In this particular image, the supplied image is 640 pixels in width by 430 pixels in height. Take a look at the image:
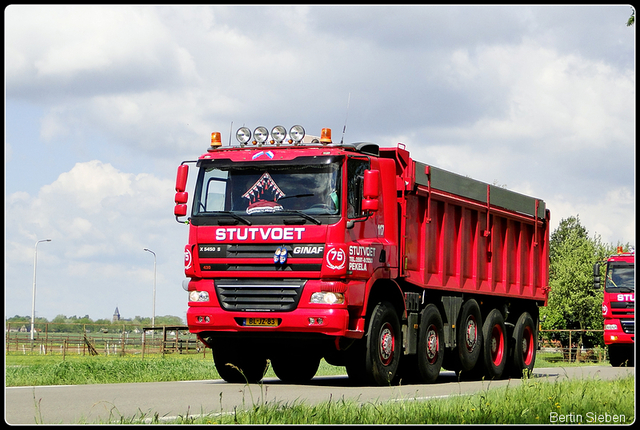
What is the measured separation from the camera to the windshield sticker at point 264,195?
→ 14.5 meters

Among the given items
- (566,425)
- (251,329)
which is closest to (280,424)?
(566,425)

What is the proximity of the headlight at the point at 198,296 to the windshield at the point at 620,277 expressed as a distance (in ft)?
62.7

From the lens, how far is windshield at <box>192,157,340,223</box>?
14336 mm

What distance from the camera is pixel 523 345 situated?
21141 millimetres

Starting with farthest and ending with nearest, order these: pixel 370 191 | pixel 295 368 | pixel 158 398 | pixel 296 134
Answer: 1. pixel 295 368
2. pixel 296 134
3. pixel 370 191
4. pixel 158 398

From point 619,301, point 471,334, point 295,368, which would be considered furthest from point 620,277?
point 295,368

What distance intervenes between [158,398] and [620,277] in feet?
70.9

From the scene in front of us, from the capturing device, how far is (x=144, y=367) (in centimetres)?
1898

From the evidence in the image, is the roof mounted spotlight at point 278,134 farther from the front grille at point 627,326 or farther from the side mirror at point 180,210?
the front grille at point 627,326

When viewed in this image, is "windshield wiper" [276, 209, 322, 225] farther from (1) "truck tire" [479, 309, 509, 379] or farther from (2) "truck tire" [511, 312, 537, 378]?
(2) "truck tire" [511, 312, 537, 378]

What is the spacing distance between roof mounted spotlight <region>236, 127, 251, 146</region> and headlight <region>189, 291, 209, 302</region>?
245 cm

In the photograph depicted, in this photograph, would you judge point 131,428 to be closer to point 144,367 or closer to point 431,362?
point 431,362

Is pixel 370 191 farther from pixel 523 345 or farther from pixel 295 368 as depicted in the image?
pixel 523 345

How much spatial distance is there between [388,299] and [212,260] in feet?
9.70
